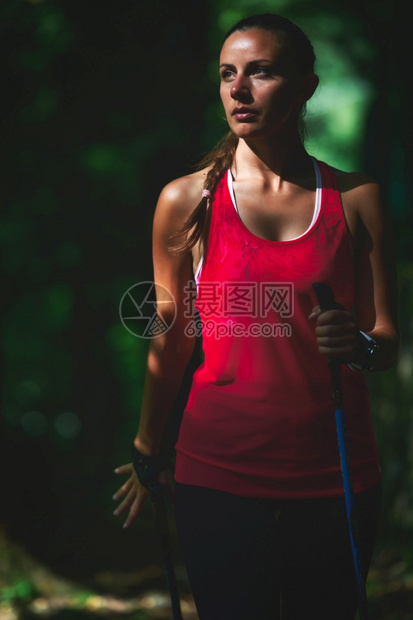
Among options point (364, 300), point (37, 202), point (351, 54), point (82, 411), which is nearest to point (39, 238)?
point (37, 202)

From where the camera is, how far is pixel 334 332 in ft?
5.34

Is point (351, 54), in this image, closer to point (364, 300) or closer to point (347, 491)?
point (364, 300)

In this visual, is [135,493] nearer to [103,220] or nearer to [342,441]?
[342,441]

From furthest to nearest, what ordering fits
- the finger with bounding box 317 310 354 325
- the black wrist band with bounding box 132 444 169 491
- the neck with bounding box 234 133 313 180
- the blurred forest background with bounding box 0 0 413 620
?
the blurred forest background with bounding box 0 0 413 620 → the black wrist band with bounding box 132 444 169 491 → the neck with bounding box 234 133 313 180 → the finger with bounding box 317 310 354 325

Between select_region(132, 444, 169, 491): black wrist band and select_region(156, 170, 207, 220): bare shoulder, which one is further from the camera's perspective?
select_region(132, 444, 169, 491): black wrist band

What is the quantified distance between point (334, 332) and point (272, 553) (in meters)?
0.53

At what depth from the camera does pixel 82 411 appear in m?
4.67

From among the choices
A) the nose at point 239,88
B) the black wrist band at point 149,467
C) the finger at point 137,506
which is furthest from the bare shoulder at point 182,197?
the finger at point 137,506

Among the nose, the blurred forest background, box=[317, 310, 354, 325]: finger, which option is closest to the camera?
box=[317, 310, 354, 325]: finger

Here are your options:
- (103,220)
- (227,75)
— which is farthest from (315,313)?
(103,220)

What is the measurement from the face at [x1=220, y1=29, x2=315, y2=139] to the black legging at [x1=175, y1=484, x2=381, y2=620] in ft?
2.94

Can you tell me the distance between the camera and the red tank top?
1.69m
